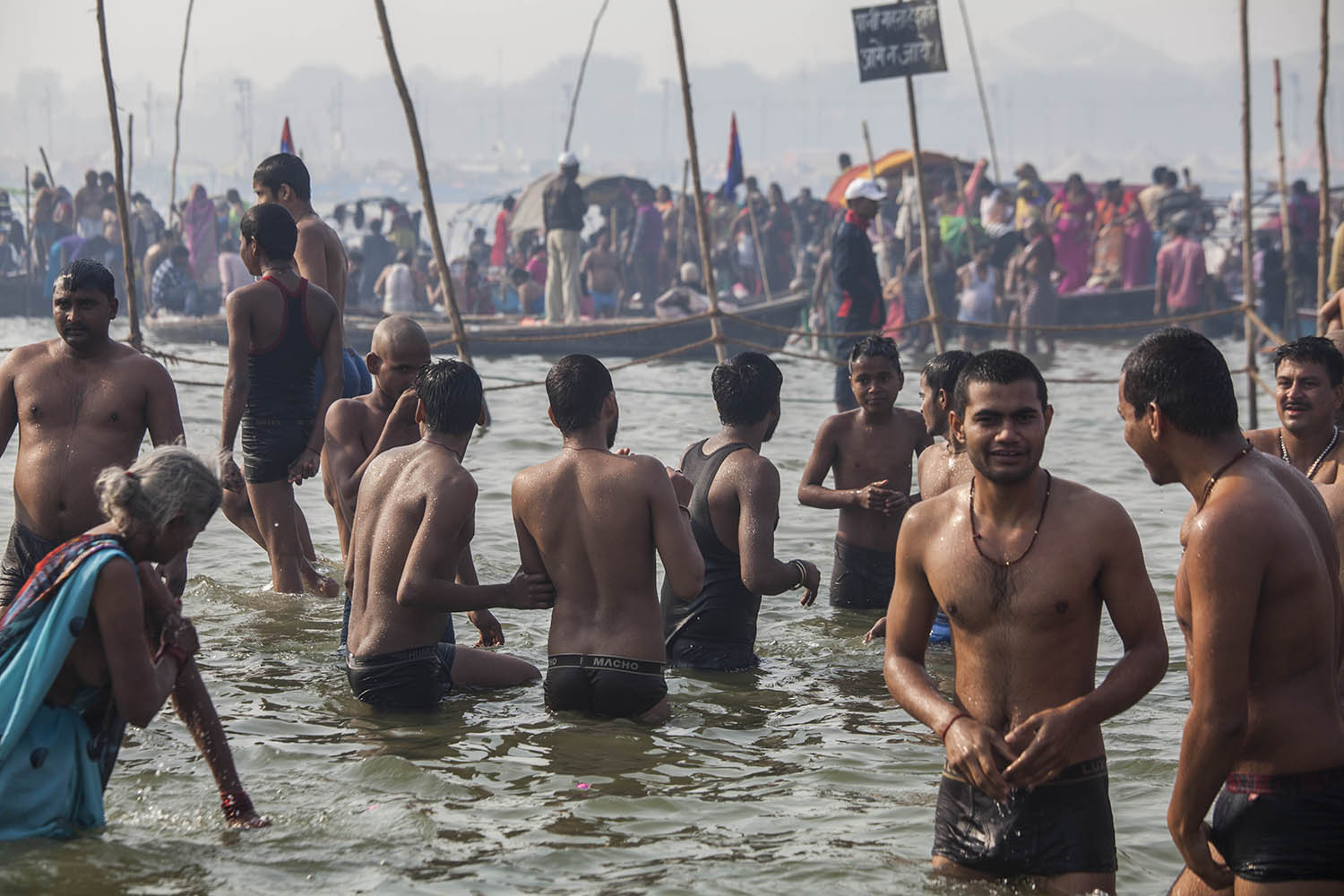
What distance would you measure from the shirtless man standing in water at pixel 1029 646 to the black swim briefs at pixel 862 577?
11.7 ft

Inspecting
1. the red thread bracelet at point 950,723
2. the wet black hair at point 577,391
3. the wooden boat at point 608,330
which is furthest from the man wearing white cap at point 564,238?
the red thread bracelet at point 950,723

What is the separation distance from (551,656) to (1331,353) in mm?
2656

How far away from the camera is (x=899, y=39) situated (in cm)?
1418

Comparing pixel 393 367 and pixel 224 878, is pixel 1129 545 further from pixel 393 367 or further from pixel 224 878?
pixel 393 367

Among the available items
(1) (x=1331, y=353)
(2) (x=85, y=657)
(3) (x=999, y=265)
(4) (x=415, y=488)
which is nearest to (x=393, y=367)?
(4) (x=415, y=488)

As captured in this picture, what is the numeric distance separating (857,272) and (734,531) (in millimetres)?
7624

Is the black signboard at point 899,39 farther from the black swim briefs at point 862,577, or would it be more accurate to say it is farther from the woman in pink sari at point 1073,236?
the woman in pink sari at point 1073,236

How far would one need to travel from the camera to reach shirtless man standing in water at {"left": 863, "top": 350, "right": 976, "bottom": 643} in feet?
20.4

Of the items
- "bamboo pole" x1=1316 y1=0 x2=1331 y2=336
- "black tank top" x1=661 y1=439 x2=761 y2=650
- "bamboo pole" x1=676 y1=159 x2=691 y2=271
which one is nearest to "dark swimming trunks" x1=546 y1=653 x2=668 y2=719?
"black tank top" x1=661 y1=439 x2=761 y2=650

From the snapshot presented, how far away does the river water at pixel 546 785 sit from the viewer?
420 centimetres

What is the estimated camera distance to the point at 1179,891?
11.6 ft

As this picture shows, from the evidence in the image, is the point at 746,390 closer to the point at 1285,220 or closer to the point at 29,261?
the point at 1285,220

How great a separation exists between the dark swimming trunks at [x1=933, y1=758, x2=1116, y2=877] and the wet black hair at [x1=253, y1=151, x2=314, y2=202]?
16.9 feet

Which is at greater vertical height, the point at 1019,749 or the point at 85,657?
the point at 85,657
